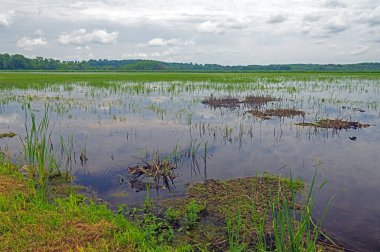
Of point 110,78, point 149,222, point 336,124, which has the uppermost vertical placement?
point 110,78

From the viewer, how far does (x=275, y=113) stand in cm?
1675

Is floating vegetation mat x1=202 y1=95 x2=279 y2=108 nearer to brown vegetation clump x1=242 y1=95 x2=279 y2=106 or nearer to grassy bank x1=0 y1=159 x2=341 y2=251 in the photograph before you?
brown vegetation clump x1=242 y1=95 x2=279 y2=106

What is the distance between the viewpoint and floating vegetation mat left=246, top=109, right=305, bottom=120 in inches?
636

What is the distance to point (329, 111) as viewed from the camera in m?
17.5

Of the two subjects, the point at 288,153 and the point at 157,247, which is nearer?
the point at 157,247

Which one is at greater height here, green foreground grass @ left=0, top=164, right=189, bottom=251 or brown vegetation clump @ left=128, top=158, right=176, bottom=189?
brown vegetation clump @ left=128, top=158, right=176, bottom=189

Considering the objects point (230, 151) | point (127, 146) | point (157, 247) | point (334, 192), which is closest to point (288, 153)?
point (230, 151)

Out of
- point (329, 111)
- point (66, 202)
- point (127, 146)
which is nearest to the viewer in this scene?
point (66, 202)

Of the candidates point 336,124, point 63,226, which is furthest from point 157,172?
point 336,124

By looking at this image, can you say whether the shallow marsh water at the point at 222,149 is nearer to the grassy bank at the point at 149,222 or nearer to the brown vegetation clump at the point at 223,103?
the grassy bank at the point at 149,222

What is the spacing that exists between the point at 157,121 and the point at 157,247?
10353 mm

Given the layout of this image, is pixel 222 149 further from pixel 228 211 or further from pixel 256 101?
pixel 256 101

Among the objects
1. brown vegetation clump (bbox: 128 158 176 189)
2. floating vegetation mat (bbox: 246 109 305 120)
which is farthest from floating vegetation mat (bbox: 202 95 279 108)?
brown vegetation clump (bbox: 128 158 176 189)

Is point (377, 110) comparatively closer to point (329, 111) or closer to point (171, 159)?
point (329, 111)
